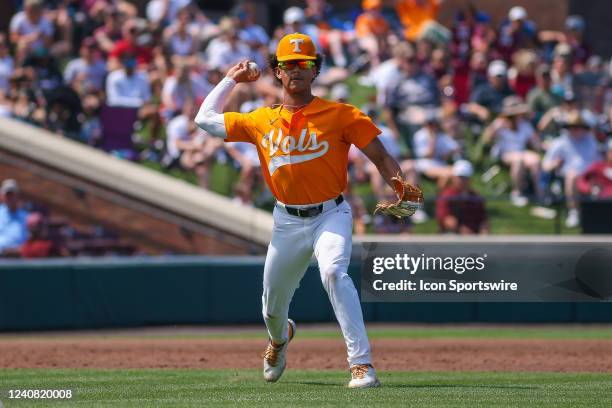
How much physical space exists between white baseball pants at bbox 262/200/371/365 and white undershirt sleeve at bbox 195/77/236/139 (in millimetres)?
673

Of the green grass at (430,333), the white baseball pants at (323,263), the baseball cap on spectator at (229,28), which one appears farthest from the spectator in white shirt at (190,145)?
the white baseball pants at (323,263)

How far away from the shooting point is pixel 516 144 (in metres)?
17.3

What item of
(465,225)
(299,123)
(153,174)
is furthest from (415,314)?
(299,123)

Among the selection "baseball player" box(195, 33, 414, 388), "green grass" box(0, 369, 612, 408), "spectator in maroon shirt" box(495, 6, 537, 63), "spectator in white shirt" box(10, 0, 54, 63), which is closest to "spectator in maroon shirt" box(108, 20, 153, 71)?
"spectator in white shirt" box(10, 0, 54, 63)

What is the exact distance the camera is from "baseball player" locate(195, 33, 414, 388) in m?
7.95

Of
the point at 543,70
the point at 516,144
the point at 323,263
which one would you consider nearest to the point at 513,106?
the point at 516,144

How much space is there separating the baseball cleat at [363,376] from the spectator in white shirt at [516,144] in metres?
8.80

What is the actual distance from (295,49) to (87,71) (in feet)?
31.4

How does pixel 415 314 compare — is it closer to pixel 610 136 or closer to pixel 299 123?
pixel 610 136

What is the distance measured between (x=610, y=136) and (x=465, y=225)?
395cm

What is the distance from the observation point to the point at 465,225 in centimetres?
1547

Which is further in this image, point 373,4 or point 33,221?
point 373,4

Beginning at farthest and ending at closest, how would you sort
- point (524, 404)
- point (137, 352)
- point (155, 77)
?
point (155, 77) < point (137, 352) < point (524, 404)

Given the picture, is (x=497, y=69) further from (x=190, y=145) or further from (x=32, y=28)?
(x=32, y=28)
